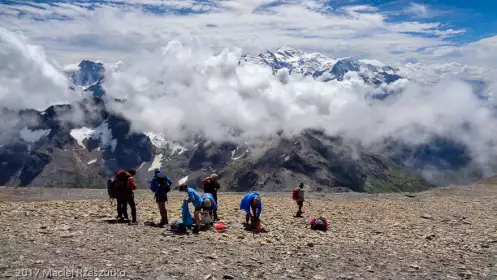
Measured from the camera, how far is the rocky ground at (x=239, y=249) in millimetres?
16469

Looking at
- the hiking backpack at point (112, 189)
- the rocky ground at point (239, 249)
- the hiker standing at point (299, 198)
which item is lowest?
the rocky ground at point (239, 249)

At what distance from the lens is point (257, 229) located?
2448 centimetres

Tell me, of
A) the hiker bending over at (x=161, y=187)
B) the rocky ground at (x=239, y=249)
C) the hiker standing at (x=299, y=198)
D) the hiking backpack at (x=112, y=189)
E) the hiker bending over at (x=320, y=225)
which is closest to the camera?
the rocky ground at (x=239, y=249)

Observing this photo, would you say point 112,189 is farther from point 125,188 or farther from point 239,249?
point 239,249

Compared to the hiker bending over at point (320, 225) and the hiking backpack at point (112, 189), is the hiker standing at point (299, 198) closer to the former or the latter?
the hiker bending over at point (320, 225)

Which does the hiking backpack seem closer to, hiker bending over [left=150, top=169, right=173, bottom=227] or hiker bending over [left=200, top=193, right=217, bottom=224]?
hiker bending over [left=150, top=169, right=173, bottom=227]

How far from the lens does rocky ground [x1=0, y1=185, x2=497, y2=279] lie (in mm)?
16469

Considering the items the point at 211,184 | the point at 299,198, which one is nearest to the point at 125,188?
the point at 211,184

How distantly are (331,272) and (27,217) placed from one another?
17.7 meters

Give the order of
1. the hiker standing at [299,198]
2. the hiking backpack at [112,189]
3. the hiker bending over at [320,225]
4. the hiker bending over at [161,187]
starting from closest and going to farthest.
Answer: the hiker bending over at [161,187], the hiking backpack at [112,189], the hiker bending over at [320,225], the hiker standing at [299,198]

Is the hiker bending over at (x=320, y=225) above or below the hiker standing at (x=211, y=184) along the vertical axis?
below

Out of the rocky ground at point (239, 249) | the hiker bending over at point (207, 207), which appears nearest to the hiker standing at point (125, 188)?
the rocky ground at point (239, 249)

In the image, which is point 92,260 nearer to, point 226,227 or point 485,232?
point 226,227

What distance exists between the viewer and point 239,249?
20.3 meters
